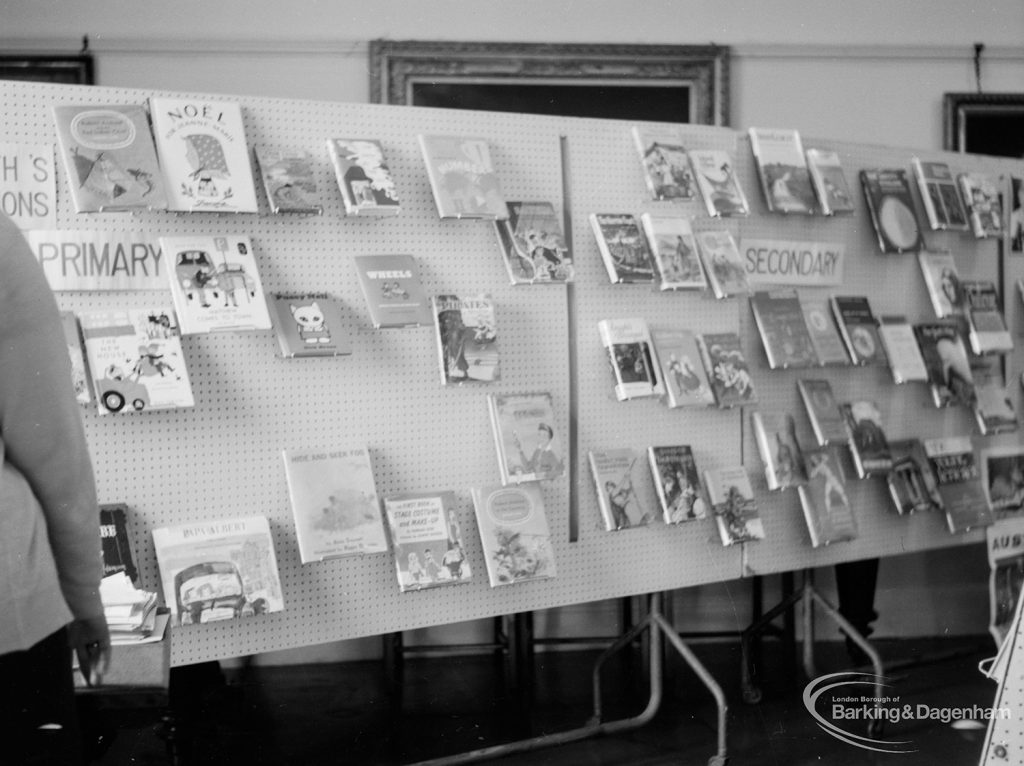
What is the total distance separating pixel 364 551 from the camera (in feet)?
8.86

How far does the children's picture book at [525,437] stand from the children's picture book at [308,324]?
489 millimetres

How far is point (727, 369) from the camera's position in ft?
10.7

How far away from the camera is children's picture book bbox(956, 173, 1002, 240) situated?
3.83 metres

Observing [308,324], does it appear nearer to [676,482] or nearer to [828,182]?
[676,482]

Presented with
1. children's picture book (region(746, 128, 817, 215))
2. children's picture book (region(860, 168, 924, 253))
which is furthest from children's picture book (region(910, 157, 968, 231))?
children's picture book (region(746, 128, 817, 215))

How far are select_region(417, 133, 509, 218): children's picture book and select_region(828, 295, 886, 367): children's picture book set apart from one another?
4.24 feet

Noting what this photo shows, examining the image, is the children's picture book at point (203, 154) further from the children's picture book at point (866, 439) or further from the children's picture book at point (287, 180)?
the children's picture book at point (866, 439)

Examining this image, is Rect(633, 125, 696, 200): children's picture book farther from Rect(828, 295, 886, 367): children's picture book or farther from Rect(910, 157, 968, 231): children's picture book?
Rect(910, 157, 968, 231): children's picture book

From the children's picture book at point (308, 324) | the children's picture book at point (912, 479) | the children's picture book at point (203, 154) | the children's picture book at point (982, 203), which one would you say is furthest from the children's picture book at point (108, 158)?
the children's picture book at point (982, 203)

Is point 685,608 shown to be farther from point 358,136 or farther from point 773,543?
point 358,136

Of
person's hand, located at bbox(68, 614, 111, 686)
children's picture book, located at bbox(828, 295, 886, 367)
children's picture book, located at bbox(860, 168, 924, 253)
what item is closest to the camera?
person's hand, located at bbox(68, 614, 111, 686)

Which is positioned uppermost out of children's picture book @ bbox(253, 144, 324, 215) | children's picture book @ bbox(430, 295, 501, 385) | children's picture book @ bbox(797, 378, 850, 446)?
children's picture book @ bbox(253, 144, 324, 215)

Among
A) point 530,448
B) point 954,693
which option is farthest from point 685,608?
point 530,448

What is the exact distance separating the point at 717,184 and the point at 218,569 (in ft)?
6.13
